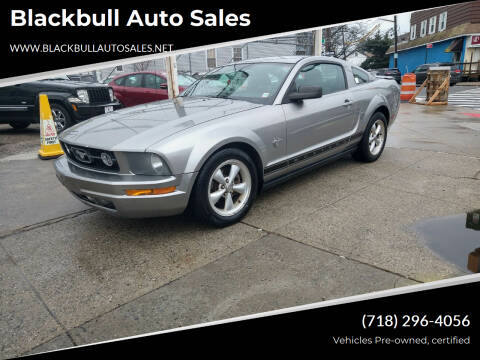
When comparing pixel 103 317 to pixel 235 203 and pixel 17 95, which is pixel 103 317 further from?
pixel 17 95

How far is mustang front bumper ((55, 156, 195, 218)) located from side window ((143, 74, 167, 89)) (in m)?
7.62

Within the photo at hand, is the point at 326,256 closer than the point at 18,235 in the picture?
Yes

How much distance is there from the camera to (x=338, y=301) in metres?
2.43

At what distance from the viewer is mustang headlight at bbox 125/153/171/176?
3.08 meters

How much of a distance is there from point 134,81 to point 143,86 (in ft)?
1.11

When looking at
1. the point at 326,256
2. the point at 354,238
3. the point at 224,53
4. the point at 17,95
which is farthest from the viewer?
the point at 224,53

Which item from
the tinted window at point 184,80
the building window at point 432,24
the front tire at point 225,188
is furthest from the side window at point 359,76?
the building window at point 432,24

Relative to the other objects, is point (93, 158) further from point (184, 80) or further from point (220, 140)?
point (184, 80)

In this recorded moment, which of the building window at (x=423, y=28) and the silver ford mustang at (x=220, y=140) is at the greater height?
the building window at (x=423, y=28)

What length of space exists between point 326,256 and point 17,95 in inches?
316


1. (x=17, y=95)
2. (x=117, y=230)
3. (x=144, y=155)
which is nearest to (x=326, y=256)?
(x=144, y=155)

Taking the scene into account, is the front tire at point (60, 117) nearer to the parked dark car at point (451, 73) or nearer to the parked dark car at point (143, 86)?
the parked dark car at point (143, 86)

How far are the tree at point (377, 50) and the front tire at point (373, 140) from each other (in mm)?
49750

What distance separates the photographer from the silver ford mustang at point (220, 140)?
3.13m
